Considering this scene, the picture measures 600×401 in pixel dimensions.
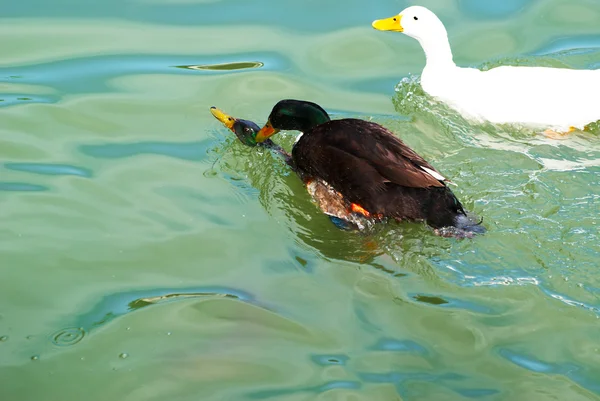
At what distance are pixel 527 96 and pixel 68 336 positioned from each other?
3562mm

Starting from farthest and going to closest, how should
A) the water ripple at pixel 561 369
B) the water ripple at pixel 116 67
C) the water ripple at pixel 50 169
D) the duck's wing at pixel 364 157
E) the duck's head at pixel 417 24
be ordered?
the duck's head at pixel 417 24 → the water ripple at pixel 116 67 → the water ripple at pixel 50 169 → the duck's wing at pixel 364 157 → the water ripple at pixel 561 369

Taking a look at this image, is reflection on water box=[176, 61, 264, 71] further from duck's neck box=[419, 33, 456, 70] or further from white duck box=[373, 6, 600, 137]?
white duck box=[373, 6, 600, 137]

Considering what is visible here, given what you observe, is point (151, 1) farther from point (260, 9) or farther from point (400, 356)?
point (400, 356)

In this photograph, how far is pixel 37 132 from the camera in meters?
5.85

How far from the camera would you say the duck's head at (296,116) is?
5.59 m

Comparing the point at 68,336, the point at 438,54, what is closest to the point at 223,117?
the point at 438,54

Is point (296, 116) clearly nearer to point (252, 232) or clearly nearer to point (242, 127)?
point (242, 127)

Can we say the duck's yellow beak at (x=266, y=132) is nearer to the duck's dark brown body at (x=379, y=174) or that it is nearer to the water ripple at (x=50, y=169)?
the duck's dark brown body at (x=379, y=174)

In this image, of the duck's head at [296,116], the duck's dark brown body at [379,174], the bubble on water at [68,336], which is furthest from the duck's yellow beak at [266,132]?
the bubble on water at [68,336]

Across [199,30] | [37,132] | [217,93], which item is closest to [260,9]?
[199,30]

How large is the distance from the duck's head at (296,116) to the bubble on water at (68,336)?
2049 millimetres

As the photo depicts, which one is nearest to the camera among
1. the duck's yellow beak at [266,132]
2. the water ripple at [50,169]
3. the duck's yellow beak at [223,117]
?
the water ripple at [50,169]

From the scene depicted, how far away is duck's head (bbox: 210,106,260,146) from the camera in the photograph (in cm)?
579

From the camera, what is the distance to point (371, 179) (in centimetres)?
507
